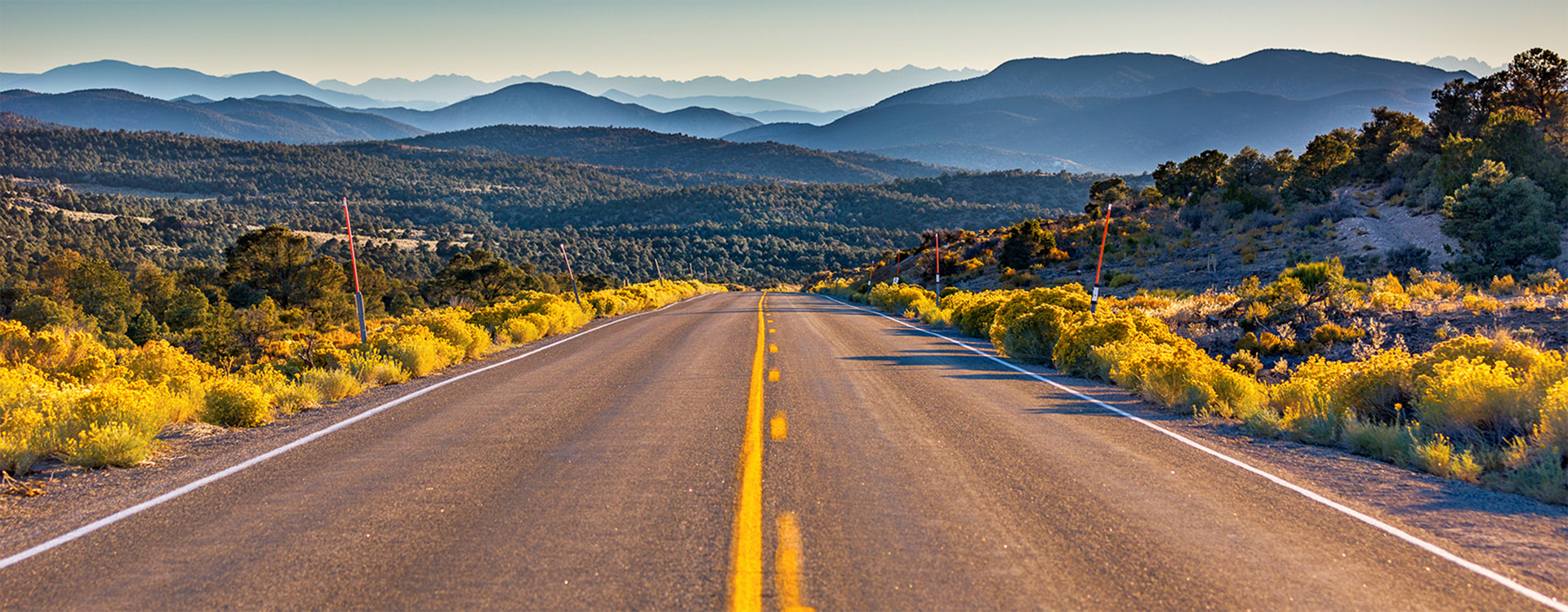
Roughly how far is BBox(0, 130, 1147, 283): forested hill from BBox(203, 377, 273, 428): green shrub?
80974mm

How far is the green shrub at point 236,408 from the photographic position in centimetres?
862

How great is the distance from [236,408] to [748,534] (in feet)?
22.1

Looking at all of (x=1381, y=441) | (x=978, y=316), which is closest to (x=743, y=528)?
(x=1381, y=441)

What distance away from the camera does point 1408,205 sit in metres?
33.4

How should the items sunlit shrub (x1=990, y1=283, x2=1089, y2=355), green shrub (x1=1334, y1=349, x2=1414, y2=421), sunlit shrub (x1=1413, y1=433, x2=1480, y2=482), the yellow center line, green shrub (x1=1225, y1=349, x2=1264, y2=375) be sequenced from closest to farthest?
1. sunlit shrub (x1=1413, y1=433, x2=1480, y2=482)
2. the yellow center line
3. green shrub (x1=1334, y1=349, x2=1414, y2=421)
4. green shrub (x1=1225, y1=349, x2=1264, y2=375)
5. sunlit shrub (x1=990, y1=283, x2=1089, y2=355)

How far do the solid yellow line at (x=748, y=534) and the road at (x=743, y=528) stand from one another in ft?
0.06

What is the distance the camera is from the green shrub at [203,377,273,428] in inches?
339

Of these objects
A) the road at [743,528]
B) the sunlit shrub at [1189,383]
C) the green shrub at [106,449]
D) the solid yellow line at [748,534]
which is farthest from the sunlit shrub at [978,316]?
the green shrub at [106,449]

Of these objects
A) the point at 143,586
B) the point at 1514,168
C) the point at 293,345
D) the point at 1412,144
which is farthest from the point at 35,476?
the point at 1412,144

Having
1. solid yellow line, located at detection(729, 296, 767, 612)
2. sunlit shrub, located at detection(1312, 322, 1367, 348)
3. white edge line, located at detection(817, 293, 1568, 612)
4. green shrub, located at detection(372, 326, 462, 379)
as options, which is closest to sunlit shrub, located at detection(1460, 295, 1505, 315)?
sunlit shrub, located at detection(1312, 322, 1367, 348)

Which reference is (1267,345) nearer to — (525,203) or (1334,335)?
(1334,335)

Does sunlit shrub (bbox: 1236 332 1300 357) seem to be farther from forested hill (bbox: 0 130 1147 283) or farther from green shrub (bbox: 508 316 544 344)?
forested hill (bbox: 0 130 1147 283)

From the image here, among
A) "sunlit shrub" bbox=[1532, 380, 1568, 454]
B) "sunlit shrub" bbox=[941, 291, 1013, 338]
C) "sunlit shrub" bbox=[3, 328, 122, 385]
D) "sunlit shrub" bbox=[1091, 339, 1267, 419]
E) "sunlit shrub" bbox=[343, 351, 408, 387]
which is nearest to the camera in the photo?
"sunlit shrub" bbox=[1532, 380, 1568, 454]

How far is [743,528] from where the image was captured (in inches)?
193
